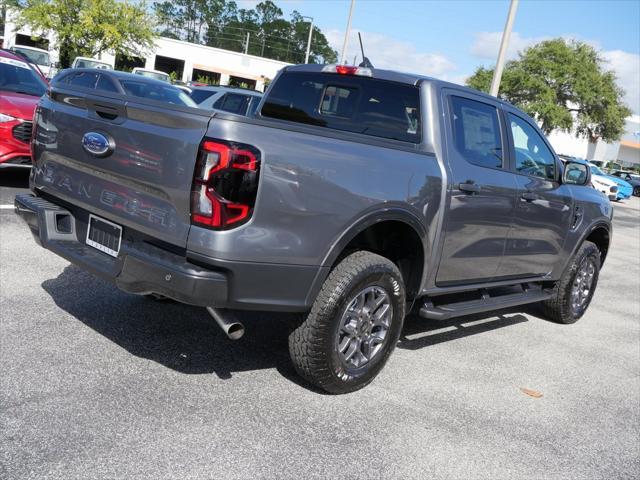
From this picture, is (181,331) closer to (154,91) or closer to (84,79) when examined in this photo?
(154,91)

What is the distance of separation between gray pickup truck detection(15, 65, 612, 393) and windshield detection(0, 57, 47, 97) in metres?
5.76

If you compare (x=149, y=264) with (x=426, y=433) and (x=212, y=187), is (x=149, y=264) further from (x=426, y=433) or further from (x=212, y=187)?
(x=426, y=433)

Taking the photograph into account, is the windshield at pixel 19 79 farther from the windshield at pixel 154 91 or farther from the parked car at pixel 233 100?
the parked car at pixel 233 100

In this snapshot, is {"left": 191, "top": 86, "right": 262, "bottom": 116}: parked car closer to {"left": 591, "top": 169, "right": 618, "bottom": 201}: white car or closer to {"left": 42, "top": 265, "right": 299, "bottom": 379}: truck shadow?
{"left": 42, "top": 265, "right": 299, "bottom": 379}: truck shadow

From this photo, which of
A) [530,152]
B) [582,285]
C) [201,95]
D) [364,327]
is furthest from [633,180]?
[364,327]

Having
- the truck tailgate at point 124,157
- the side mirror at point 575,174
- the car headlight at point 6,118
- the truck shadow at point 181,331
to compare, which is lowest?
the truck shadow at point 181,331

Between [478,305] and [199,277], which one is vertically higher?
[199,277]

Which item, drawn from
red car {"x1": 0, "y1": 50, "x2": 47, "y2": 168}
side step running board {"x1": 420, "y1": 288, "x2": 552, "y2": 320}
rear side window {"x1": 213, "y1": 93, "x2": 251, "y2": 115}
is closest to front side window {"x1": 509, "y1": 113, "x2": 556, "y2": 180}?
side step running board {"x1": 420, "y1": 288, "x2": 552, "y2": 320}

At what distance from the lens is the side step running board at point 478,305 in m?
4.45

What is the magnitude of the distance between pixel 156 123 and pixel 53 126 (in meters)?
0.99

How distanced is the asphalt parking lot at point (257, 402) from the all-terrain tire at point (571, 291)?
749 mm

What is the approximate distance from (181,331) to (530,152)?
308 centimetres

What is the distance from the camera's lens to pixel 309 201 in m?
3.38

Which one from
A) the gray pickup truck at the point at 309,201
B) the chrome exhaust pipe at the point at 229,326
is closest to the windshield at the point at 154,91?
the gray pickup truck at the point at 309,201
